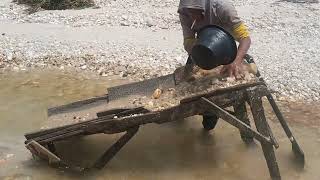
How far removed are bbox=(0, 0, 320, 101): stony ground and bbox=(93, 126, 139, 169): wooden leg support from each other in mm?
3073

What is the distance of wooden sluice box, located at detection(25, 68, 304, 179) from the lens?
457cm

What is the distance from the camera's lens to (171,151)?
229 inches

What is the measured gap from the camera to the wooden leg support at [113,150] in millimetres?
4945

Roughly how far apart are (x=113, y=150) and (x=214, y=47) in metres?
1.57

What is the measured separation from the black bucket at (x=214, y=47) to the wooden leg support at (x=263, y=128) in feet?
1.70

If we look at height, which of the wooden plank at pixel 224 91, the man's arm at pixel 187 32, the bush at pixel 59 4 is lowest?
the bush at pixel 59 4

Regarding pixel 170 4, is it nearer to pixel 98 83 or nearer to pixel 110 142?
pixel 98 83

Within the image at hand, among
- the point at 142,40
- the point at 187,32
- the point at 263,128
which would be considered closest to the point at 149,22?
the point at 142,40

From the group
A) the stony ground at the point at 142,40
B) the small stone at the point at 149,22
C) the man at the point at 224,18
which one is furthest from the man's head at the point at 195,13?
the small stone at the point at 149,22

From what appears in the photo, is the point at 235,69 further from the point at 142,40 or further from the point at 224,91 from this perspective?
the point at 142,40

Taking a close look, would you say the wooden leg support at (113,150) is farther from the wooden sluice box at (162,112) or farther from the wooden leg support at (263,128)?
the wooden leg support at (263,128)

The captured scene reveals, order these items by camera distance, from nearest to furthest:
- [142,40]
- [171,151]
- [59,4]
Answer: [171,151] → [142,40] → [59,4]

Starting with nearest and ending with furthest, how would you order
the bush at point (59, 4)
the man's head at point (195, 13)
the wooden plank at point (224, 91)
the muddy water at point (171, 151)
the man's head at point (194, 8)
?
the wooden plank at point (224, 91)
the man's head at point (194, 8)
the man's head at point (195, 13)
the muddy water at point (171, 151)
the bush at point (59, 4)

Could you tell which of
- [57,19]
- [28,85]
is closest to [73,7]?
[57,19]
